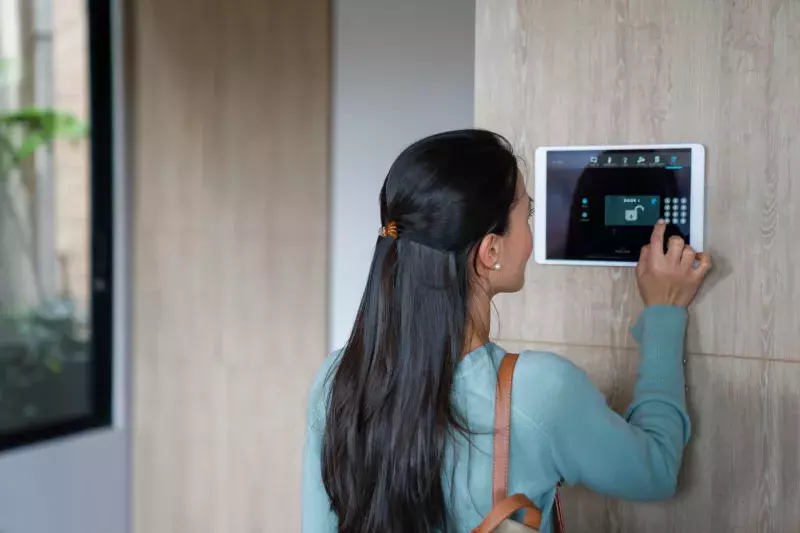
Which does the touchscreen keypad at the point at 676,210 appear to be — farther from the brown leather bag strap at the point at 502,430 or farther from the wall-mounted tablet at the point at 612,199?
the brown leather bag strap at the point at 502,430

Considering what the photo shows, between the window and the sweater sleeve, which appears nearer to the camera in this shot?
the sweater sleeve

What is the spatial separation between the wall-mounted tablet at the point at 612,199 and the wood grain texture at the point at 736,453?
0.63 ft

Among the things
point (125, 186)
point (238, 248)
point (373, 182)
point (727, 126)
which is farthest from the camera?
point (125, 186)

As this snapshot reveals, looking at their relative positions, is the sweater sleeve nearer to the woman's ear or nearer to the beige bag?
the beige bag

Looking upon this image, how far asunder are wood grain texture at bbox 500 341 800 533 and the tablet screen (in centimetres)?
19

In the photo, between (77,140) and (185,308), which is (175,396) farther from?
(77,140)

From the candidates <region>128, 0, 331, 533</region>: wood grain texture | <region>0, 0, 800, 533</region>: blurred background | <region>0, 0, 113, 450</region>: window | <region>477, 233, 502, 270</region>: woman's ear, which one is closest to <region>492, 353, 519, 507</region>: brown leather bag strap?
<region>477, 233, 502, 270</region>: woman's ear

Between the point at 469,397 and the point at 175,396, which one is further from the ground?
the point at 469,397

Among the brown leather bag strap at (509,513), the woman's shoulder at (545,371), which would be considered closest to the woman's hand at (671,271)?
the woman's shoulder at (545,371)

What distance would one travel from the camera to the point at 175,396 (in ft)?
9.65

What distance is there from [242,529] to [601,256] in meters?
2.00

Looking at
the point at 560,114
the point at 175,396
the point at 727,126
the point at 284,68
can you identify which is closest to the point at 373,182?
the point at 284,68

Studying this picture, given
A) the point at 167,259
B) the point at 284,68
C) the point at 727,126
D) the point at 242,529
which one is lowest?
the point at 242,529

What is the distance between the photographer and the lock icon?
1.28 meters
